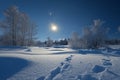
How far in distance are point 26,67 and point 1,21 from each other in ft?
80.4

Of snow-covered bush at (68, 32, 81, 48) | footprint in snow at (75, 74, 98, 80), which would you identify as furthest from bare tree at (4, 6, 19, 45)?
footprint in snow at (75, 74, 98, 80)

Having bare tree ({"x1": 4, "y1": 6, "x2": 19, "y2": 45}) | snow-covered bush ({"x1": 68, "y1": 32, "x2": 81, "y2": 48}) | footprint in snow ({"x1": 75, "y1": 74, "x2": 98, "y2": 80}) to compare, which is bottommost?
footprint in snow ({"x1": 75, "y1": 74, "x2": 98, "y2": 80})

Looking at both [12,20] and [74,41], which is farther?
[74,41]

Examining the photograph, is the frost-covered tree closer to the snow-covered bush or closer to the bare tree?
the snow-covered bush

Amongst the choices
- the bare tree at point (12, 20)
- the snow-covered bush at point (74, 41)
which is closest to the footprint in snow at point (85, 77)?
the bare tree at point (12, 20)

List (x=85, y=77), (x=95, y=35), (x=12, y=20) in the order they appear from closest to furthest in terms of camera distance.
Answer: (x=85, y=77)
(x=12, y=20)
(x=95, y=35)

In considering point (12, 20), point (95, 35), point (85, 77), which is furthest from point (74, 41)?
point (85, 77)

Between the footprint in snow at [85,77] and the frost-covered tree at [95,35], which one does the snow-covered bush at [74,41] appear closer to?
the frost-covered tree at [95,35]

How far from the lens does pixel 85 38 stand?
3650 cm

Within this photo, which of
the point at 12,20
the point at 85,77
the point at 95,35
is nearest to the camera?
the point at 85,77

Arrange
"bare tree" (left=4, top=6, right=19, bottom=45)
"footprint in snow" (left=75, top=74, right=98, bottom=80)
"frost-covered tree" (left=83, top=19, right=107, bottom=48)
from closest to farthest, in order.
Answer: "footprint in snow" (left=75, top=74, right=98, bottom=80) → "bare tree" (left=4, top=6, right=19, bottom=45) → "frost-covered tree" (left=83, top=19, right=107, bottom=48)

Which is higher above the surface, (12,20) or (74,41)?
(12,20)

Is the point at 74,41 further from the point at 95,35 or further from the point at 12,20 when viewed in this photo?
the point at 12,20

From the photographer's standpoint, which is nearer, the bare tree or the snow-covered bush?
the bare tree
